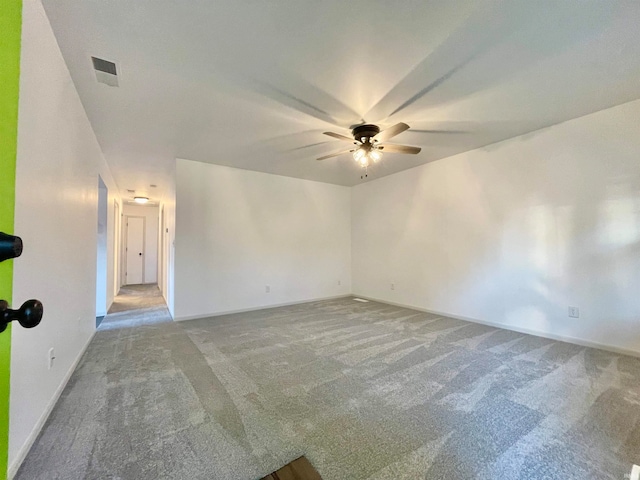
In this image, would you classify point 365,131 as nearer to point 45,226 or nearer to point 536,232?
point 536,232

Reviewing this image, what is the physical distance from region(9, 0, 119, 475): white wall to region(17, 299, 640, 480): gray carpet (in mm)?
253

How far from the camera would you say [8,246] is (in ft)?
1.90

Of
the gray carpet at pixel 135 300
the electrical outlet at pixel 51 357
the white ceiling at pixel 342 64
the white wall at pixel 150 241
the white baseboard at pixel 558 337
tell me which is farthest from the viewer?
the white wall at pixel 150 241

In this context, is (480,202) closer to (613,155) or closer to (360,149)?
(613,155)

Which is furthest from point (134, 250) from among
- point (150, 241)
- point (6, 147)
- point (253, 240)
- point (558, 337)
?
point (558, 337)

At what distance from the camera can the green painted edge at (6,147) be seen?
69 cm

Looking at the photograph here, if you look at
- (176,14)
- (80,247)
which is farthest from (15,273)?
(176,14)

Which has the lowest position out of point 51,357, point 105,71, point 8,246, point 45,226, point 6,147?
point 51,357

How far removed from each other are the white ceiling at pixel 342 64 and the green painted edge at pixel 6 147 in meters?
1.20

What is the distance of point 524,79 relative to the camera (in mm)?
2328

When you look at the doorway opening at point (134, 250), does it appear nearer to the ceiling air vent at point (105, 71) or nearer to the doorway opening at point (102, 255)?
the doorway opening at point (102, 255)

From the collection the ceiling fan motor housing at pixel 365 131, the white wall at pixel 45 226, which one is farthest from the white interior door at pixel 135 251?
the ceiling fan motor housing at pixel 365 131

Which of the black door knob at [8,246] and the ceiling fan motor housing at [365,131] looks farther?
the ceiling fan motor housing at [365,131]

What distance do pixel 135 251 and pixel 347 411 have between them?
8979mm
